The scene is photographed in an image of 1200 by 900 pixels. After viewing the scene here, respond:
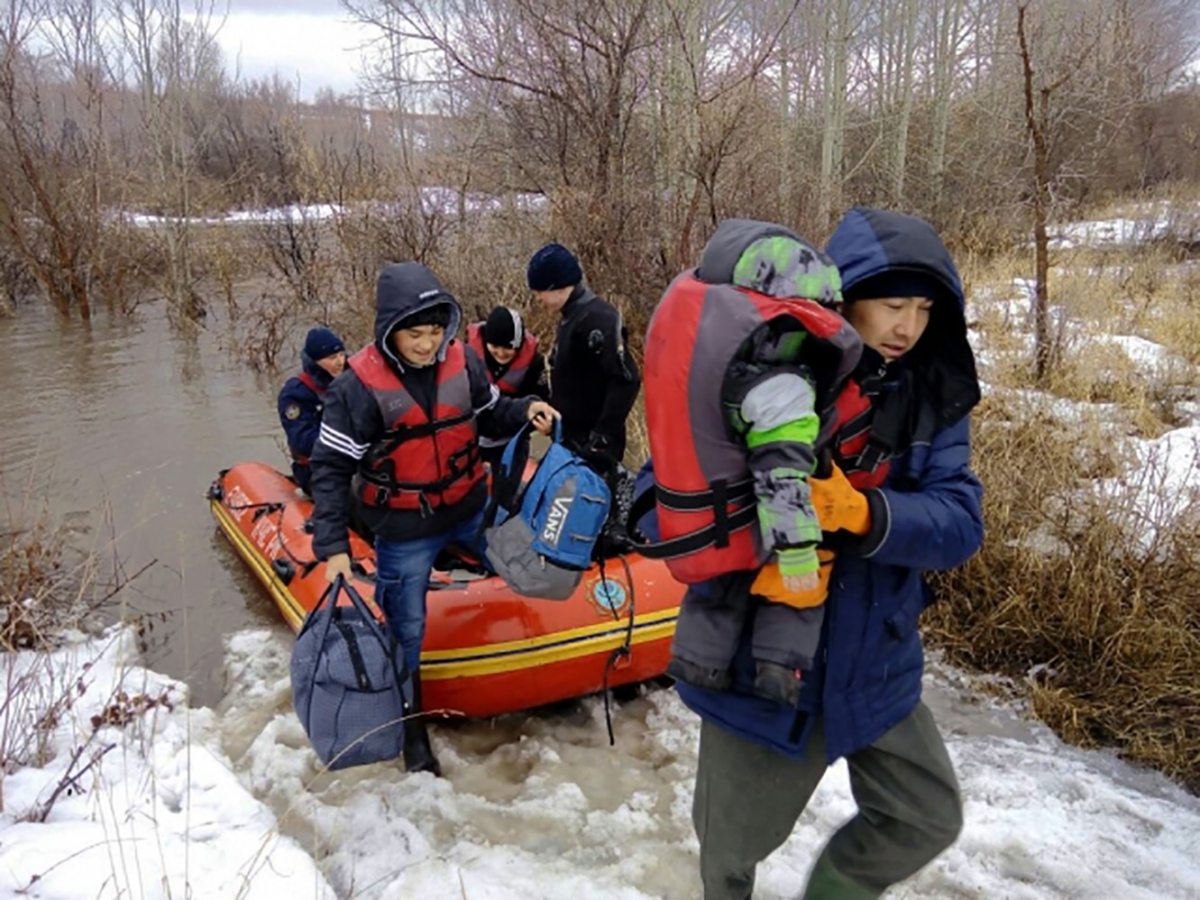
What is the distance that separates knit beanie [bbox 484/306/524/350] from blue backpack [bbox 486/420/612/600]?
6.01 ft

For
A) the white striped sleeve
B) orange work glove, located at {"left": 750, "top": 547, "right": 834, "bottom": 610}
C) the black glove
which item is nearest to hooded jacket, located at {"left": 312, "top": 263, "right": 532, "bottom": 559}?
the white striped sleeve

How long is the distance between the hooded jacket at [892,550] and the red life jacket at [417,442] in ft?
5.71

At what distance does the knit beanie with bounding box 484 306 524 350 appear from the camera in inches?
180

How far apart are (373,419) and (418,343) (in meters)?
0.33

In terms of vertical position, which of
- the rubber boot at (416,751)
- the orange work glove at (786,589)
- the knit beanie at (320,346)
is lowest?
the rubber boot at (416,751)

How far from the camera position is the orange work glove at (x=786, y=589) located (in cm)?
155

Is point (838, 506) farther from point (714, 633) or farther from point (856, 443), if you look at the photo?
point (714, 633)

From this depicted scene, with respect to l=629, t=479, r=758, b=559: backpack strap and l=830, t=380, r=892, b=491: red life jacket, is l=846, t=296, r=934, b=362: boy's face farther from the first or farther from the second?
l=629, t=479, r=758, b=559: backpack strap

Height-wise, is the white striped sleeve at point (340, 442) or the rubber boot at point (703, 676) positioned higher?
the white striped sleeve at point (340, 442)

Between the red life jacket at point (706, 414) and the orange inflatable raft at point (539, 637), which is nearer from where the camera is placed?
the red life jacket at point (706, 414)

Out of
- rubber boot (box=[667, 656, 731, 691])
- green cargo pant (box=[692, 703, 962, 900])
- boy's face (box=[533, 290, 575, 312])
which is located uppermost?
boy's face (box=[533, 290, 575, 312])

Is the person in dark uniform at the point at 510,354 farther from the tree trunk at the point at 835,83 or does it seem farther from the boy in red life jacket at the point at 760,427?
the tree trunk at the point at 835,83

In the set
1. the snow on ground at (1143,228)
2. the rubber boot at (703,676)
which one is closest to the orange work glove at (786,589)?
the rubber boot at (703,676)

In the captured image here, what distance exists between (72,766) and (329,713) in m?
0.74
